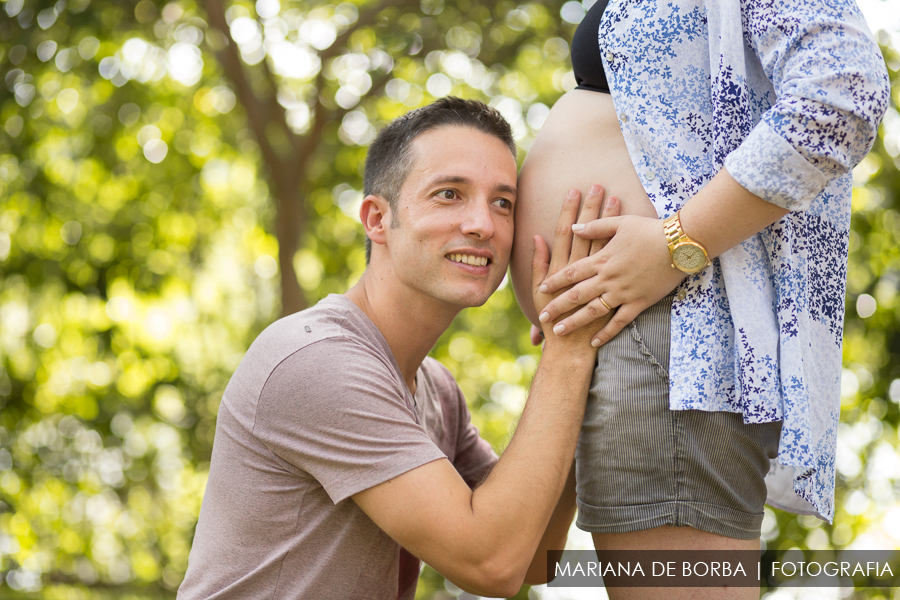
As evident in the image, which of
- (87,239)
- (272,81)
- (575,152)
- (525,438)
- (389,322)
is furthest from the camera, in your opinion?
(87,239)

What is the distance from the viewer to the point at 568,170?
1666 mm

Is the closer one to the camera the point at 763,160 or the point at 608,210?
the point at 763,160

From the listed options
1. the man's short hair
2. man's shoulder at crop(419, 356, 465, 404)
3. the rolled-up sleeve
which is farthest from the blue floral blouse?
man's shoulder at crop(419, 356, 465, 404)

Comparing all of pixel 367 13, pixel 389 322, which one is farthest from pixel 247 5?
pixel 389 322

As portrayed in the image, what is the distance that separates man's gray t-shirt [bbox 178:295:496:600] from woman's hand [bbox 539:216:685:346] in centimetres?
41

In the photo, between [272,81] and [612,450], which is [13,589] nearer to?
[272,81]

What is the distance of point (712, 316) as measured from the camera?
4.60 feet

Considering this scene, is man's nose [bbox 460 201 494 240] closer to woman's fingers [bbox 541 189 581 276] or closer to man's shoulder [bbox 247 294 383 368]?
woman's fingers [bbox 541 189 581 276]

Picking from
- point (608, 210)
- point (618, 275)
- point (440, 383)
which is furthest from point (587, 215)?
point (440, 383)

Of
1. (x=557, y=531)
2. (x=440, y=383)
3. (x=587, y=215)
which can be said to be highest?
(x=587, y=215)

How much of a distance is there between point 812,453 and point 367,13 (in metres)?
3.82

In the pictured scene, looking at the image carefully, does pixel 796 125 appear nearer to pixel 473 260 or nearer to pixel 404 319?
pixel 473 260

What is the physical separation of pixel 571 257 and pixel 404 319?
56cm

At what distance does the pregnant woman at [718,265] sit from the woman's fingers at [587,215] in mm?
37
